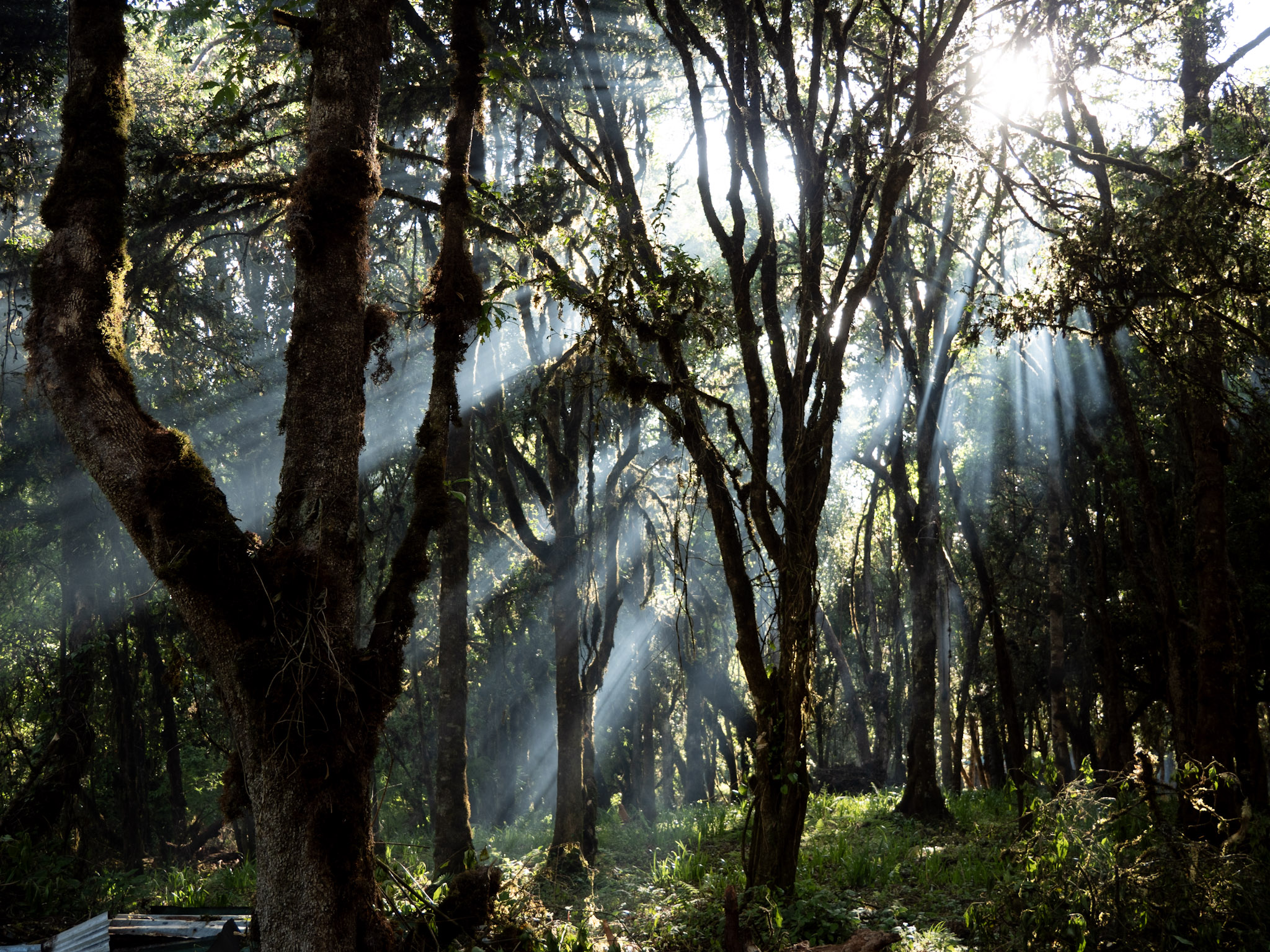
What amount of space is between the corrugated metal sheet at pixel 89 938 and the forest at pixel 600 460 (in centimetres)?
4

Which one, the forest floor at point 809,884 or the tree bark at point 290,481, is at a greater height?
the tree bark at point 290,481

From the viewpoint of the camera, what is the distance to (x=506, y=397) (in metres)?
14.3

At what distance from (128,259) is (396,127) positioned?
7435 mm

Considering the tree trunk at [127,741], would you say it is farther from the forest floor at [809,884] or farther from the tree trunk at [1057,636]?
the tree trunk at [1057,636]

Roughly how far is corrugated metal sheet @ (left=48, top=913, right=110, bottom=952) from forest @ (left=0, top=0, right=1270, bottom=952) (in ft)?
0.12

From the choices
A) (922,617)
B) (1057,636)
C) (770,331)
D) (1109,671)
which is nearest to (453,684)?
(770,331)

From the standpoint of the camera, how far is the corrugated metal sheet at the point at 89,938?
5.02m

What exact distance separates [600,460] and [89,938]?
1717 centimetres

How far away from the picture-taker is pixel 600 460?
21.7 meters

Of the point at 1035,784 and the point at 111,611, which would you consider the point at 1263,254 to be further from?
the point at 111,611

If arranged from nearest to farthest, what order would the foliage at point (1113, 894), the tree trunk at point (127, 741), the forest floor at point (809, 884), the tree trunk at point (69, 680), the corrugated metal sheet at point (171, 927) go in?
the foliage at point (1113, 894), the corrugated metal sheet at point (171, 927), the forest floor at point (809, 884), the tree trunk at point (69, 680), the tree trunk at point (127, 741)

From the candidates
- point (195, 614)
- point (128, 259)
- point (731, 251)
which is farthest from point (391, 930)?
point (731, 251)

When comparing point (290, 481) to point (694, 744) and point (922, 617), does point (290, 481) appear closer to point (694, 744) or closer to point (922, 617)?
point (922, 617)

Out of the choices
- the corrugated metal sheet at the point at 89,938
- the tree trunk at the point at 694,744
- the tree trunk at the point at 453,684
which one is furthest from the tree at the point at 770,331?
the tree trunk at the point at 694,744
